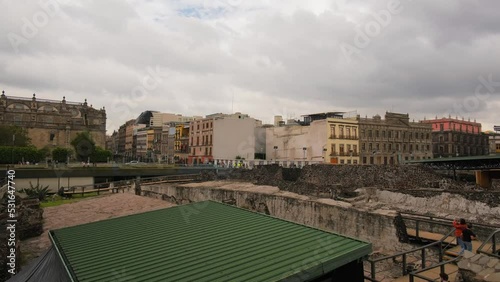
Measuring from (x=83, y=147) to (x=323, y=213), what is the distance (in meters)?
58.3

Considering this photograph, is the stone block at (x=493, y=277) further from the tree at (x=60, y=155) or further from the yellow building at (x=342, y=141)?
the tree at (x=60, y=155)

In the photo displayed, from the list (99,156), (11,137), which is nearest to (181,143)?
(99,156)

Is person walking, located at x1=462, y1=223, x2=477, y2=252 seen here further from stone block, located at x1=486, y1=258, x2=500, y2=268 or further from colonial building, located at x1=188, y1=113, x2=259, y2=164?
colonial building, located at x1=188, y1=113, x2=259, y2=164

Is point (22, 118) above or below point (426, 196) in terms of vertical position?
above

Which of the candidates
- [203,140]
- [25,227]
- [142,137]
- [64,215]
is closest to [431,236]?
[25,227]

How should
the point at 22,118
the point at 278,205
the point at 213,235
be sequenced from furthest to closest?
the point at 22,118
the point at 278,205
the point at 213,235

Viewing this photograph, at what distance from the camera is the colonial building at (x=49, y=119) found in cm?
6925

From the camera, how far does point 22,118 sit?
69938 mm

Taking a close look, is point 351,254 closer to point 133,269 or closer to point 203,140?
point 133,269

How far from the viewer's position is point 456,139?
72125 mm

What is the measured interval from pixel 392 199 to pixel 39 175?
3826 cm

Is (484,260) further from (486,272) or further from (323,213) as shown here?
(323,213)

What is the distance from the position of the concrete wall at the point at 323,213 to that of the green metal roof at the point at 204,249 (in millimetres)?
2178

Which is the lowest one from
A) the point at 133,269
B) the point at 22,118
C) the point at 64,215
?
the point at 64,215
